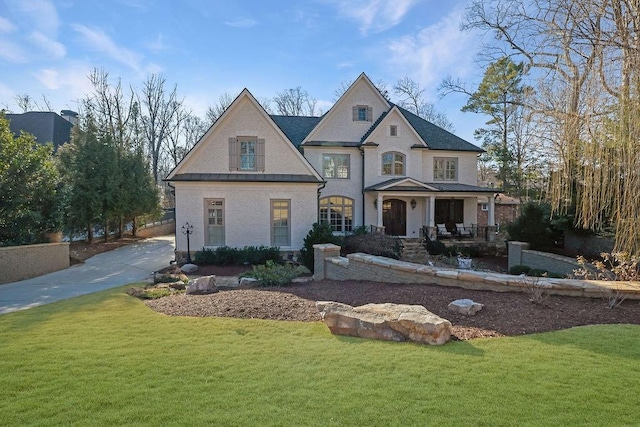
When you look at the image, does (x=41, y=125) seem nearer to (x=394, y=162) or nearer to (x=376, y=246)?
(x=394, y=162)

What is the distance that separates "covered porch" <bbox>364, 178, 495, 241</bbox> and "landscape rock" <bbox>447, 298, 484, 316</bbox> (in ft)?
38.0

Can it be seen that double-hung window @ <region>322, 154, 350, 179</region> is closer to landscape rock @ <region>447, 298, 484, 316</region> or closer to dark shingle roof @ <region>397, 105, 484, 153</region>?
dark shingle roof @ <region>397, 105, 484, 153</region>

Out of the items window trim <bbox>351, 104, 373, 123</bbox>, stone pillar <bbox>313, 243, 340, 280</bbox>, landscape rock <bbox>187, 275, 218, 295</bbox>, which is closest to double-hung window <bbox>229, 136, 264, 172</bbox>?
stone pillar <bbox>313, 243, 340, 280</bbox>

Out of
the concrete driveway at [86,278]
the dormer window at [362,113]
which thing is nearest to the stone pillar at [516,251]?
the dormer window at [362,113]

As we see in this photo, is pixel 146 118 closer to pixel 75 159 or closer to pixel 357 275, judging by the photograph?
pixel 75 159

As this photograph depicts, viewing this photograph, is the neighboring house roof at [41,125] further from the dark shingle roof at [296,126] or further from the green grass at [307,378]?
the green grass at [307,378]

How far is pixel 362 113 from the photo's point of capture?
64.0 ft

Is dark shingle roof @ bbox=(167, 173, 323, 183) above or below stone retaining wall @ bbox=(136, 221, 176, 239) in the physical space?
above

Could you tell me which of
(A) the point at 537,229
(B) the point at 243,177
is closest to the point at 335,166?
(B) the point at 243,177

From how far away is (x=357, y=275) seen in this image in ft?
29.0

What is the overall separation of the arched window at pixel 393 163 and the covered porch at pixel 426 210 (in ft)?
3.99

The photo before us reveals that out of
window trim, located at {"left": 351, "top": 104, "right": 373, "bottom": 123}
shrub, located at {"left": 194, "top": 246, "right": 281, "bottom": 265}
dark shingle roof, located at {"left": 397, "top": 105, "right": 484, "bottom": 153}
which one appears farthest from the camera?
dark shingle roof, located at {"left": 397, "top": 105, "right": 484, "bottom": 153}

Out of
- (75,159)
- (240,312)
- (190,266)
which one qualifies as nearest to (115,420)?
(240,312)

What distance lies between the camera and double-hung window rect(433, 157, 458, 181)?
2027 centimetres
